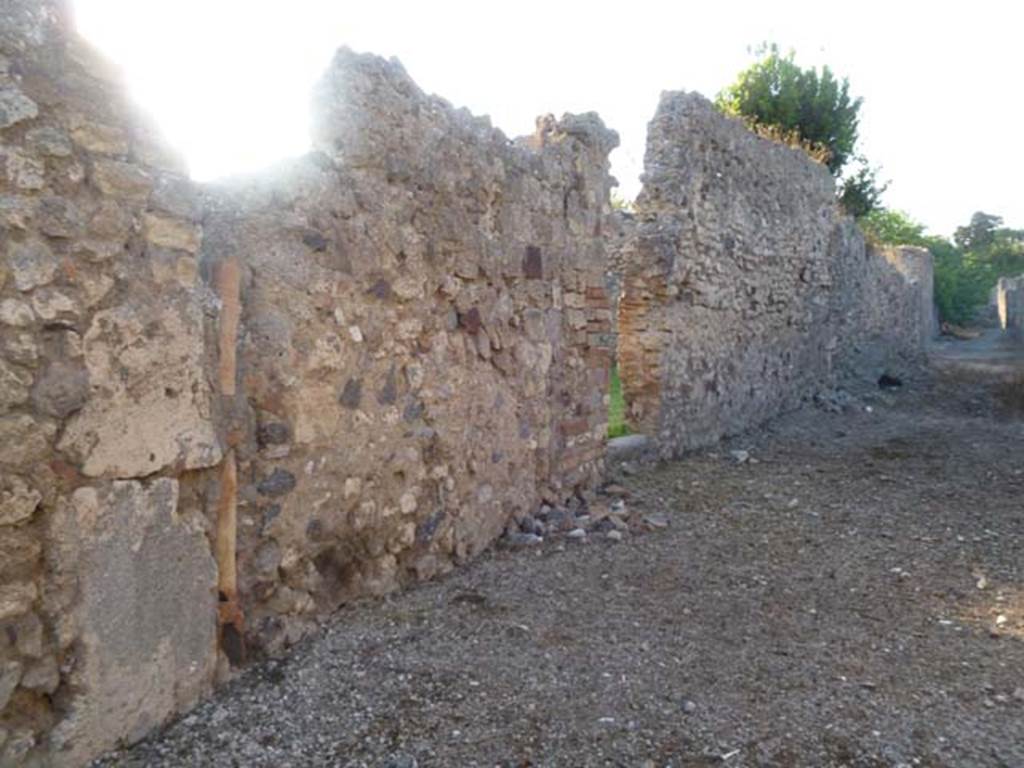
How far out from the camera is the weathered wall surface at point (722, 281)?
6.68 metres

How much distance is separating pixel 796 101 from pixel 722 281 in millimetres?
12734

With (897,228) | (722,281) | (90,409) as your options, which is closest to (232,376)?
(90,409)

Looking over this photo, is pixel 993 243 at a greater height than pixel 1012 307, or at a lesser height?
greater

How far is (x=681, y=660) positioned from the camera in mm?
2996

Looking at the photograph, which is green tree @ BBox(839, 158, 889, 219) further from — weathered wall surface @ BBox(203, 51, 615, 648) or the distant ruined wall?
weathered wall surface @ BBox(203, 51, 615, 648)

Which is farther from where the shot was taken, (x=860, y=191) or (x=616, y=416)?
(x=860, y=191)

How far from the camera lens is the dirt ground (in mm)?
2389

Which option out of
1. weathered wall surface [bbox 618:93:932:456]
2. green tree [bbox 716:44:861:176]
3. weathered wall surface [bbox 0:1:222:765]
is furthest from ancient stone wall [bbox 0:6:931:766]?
green tree [bbox 716:44:861:176]

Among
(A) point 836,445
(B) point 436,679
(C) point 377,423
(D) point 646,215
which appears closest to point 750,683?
(B) point 436,679

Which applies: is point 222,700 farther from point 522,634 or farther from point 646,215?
point 646,215

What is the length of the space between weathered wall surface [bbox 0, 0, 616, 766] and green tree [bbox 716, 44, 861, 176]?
51.2 feet

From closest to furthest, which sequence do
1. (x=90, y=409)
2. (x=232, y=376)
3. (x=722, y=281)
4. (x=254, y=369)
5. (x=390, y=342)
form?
1. (x=90, y=409)
2. (x=232, y=376)
3. (x=254, y=369)
4. (x=390, y=342)
5. (x=722, y=281)

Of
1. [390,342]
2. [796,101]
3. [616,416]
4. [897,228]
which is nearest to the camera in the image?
[390,342]

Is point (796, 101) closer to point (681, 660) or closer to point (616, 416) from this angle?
point (616, 416)
